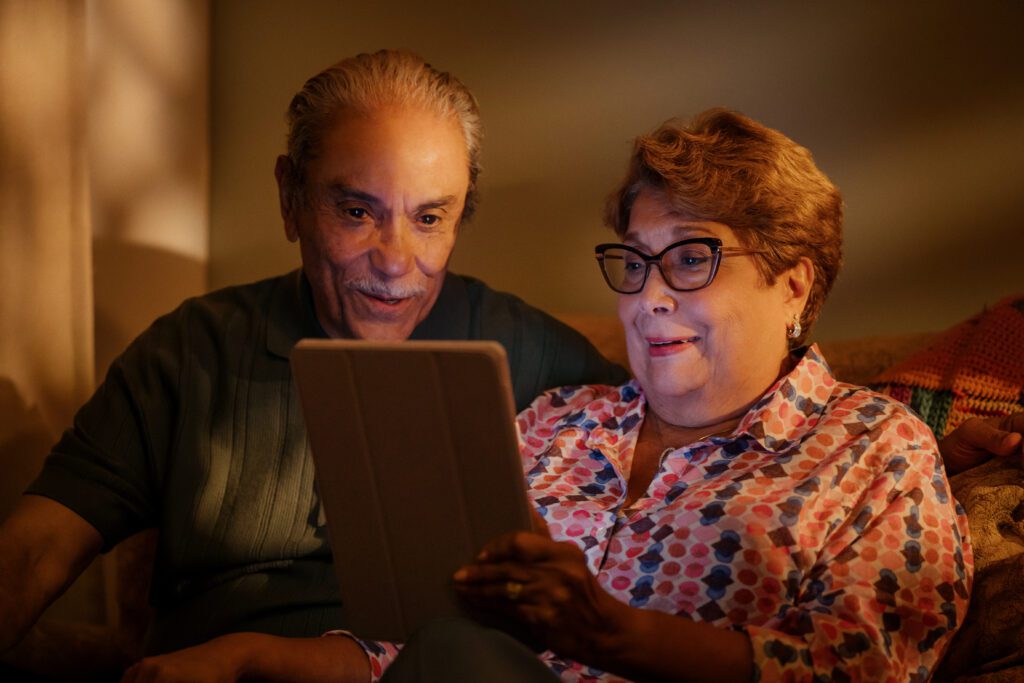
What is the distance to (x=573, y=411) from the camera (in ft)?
5.62

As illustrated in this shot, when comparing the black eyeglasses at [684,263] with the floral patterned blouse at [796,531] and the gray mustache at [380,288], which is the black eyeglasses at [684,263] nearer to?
the floral patterned blouse at [796,531]

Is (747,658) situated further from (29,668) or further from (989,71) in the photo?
(989,71)

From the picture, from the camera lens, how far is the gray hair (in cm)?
169

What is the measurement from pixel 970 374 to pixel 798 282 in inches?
13.1

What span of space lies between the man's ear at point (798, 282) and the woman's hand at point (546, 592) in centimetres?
60

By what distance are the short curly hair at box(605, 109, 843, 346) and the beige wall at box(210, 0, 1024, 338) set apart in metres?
0.66

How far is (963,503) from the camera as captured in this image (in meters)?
1.48

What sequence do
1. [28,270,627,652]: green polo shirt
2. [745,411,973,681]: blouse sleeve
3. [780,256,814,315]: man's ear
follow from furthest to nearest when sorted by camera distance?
[28,270,627,652]: green polo shirt
[780,256,814,315]: man's ear
[745,411,973,681]: blouse sleeve

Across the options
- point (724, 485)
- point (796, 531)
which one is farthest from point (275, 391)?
point (796, 531)

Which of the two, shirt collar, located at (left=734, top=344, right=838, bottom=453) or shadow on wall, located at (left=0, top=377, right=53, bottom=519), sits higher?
shirt collar, located at (left=734, top=344, right=838, bottom=453)

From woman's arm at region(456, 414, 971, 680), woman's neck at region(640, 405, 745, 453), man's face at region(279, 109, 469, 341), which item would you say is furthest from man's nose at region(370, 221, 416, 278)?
woman's arm at region(456, 414, 971, 680)

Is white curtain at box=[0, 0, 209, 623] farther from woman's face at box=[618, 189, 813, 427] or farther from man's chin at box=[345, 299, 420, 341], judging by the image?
woman's face at box=[618, 189, 813, 427]

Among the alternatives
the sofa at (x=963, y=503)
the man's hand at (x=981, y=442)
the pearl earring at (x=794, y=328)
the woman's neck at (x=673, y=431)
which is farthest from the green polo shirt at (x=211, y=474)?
the man's hand at (x=981, y=442)

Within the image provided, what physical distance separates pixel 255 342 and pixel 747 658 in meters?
0.94
